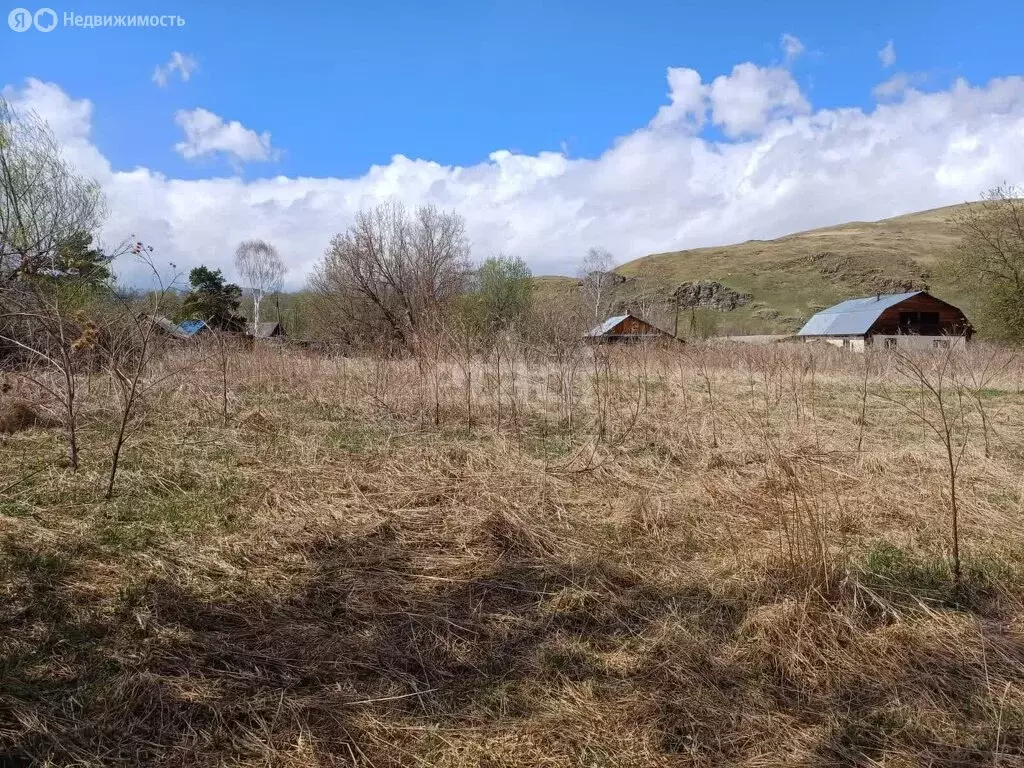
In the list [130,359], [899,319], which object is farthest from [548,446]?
[899,319]

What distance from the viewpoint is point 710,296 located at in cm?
7275

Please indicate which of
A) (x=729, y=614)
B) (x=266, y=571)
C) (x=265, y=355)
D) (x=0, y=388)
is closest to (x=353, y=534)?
(x=266, y=571)

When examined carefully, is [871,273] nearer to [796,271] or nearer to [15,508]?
[796,271]

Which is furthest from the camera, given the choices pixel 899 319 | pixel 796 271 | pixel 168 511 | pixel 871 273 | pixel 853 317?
pixel 796 271

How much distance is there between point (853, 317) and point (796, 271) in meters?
40.4

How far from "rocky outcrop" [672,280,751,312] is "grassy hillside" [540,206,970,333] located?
1.35 metres

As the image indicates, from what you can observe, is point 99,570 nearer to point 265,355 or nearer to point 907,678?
point 907,678

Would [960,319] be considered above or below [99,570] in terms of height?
above

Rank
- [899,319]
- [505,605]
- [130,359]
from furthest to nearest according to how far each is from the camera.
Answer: [899,319]
[130,359]
[505,605]

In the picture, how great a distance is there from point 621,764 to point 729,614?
1212 millimetres

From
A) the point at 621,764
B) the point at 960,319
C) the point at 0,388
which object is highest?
the point at 960,319

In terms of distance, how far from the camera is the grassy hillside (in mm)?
66312

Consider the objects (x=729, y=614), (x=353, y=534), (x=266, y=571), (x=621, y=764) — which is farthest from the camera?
(x=353, y=534)

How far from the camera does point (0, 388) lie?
297 inches
